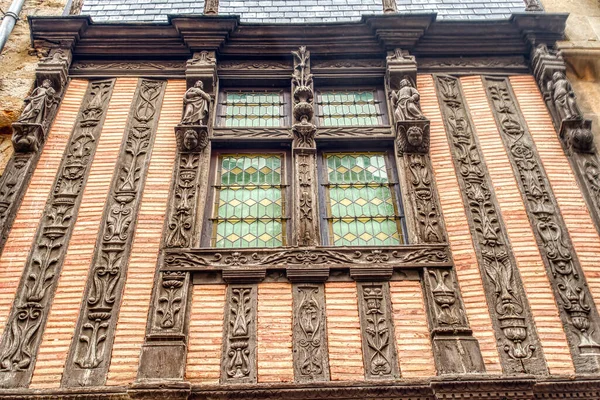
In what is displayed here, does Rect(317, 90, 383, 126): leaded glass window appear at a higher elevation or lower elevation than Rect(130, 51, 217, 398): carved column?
higher

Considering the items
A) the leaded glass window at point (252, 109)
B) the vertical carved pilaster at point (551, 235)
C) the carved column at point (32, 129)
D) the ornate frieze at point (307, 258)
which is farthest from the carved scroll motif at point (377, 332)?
the carved column at point (32, 129)

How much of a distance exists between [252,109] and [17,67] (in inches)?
140

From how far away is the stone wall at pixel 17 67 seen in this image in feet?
25.2

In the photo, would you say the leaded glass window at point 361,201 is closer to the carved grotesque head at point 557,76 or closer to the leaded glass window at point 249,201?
the leaded glass window at point 249,201

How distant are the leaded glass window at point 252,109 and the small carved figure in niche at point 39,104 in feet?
7.56

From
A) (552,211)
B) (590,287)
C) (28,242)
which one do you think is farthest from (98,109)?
(590,287)

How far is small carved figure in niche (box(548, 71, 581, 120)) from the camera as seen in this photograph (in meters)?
7.48

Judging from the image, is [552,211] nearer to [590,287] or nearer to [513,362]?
[590,287]

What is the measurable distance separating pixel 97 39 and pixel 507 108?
19.9 feet

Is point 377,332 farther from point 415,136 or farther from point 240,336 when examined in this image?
point 415,136

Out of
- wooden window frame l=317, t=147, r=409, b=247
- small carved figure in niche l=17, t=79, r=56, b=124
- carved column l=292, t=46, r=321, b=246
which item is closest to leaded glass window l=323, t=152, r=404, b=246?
wooden window frame l=317, t=147, r=409, b=247

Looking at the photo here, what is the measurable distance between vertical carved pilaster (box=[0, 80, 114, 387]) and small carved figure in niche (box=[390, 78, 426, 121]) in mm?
3975

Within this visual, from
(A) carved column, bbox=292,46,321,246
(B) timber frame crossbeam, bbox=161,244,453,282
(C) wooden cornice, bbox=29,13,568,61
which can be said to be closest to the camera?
(B) timber frame crossbeam, bbox=161,244,453,282

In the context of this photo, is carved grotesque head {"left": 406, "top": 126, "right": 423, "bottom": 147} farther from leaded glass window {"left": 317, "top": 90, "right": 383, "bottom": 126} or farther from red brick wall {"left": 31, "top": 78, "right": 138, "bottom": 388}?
red brick wall {"left": 31, "top": 78, "right": 138, "bottom": 388}
